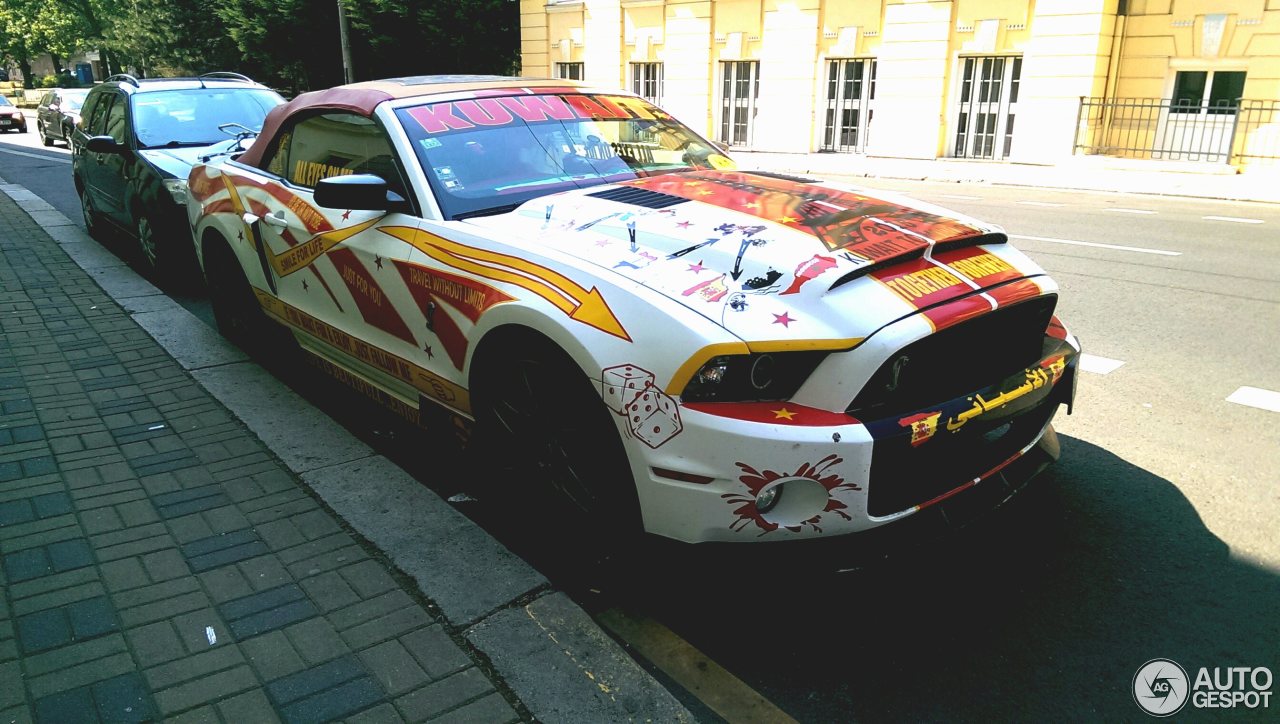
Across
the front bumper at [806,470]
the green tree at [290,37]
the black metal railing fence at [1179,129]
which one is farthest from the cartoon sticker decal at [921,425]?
the green tree at [290,37]

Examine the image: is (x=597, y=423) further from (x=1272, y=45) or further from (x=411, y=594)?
(x=1272, y=45)

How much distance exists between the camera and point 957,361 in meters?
3.00

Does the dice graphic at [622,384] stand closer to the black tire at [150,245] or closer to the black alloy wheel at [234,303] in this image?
the black alloy wheel at [234,303]

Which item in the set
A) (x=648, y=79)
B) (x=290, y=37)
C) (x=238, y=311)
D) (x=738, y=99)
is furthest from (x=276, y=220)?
(x=290, y=37)

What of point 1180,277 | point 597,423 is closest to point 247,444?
point 597,423

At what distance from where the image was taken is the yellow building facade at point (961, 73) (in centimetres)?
1855

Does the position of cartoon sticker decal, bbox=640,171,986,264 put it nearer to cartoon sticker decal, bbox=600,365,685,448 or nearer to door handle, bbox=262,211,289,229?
cartoon sticker decal, bbox=600,365,685,448

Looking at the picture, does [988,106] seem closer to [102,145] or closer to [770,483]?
[102,145]

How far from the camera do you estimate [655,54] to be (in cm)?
2780

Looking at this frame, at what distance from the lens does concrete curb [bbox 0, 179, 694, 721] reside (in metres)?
2.69

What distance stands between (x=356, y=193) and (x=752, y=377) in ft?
6.66

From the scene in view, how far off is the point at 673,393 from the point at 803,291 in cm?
51

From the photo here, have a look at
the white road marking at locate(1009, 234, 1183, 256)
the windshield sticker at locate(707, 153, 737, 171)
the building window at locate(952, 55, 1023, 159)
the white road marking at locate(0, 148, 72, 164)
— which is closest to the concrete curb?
the windshield sticker at locate(707, 153, 737, 171)

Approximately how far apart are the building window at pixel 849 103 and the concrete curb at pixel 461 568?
20.9m
